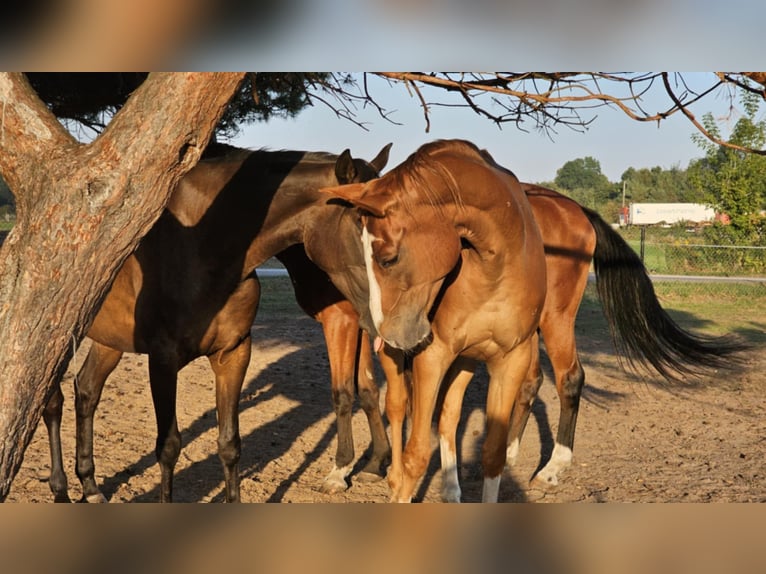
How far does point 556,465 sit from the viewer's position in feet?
17.6

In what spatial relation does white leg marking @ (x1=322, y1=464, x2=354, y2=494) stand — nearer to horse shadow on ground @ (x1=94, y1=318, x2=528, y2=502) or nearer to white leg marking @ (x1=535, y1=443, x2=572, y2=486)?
horse shadow on ground @ (x1=94, y1=318, x2=528, y2=502)

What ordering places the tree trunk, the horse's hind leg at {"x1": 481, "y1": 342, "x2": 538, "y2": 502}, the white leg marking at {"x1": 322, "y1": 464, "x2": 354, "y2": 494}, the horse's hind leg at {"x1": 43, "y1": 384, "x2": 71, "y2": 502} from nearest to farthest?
the tree trunk < the horse's hind leg at {"x1": 481, "y1": 342, "x2": 538, "y2": 502} < the horse's hind leg at {"x1": 43, "y1": 384, "x2": 71, "y2": 502} < the white leg marking at {"x1": 322, "y1": 464, "x2": 354, "y2": 494}

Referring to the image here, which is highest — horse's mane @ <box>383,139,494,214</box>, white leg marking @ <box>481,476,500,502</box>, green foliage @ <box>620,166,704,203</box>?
green foliage @ <box>620,166,704,203</box>

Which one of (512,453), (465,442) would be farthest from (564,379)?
(465,442)

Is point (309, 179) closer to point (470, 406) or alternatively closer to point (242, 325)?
point (242, 325)

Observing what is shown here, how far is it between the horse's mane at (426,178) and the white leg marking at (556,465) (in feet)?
8.64

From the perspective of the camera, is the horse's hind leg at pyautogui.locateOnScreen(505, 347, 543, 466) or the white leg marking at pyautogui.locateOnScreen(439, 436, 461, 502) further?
the horse's hind leg at pyautogui.locateOnScreen(505, 347, 543, 466)

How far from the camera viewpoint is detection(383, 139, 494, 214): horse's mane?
10.8 ft

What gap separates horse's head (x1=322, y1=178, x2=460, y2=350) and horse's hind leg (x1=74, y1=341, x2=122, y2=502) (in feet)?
8.02

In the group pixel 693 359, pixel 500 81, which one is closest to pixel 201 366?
pixel 693 359

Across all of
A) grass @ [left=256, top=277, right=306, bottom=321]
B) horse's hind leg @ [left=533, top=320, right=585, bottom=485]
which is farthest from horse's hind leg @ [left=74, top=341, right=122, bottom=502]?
grass @ [left=256, top=277, right=306, bottom=321]

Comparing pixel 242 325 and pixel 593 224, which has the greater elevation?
pixel 593 224
